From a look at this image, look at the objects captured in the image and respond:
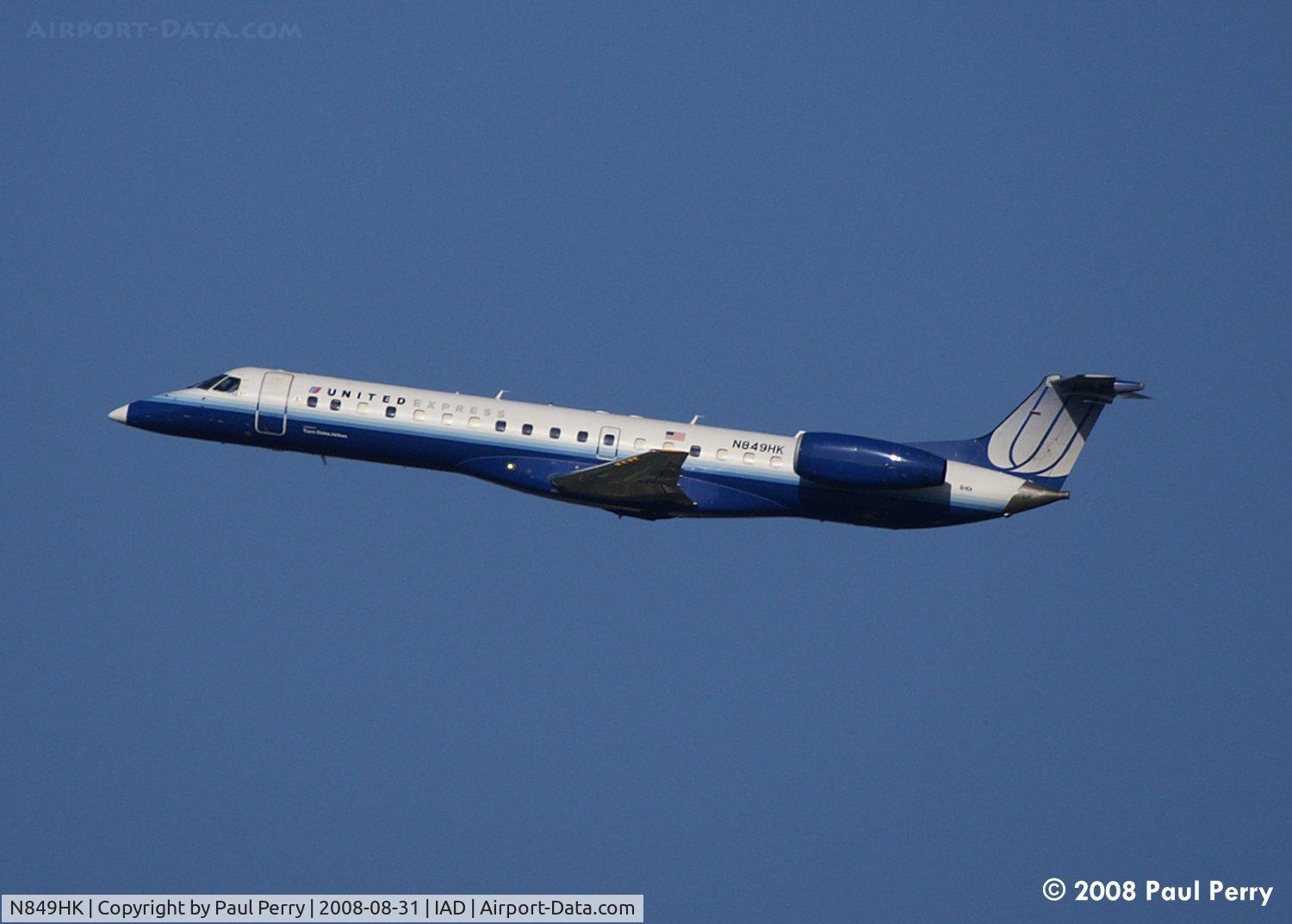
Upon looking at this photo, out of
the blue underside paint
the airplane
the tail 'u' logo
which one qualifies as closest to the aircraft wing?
the airplane

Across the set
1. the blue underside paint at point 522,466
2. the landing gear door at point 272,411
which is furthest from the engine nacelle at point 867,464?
the landing gear door at point 272,411

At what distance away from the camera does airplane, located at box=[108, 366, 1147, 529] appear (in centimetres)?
4272

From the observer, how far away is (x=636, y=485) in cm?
4288

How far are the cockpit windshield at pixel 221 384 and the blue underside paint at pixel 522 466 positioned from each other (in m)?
0.39

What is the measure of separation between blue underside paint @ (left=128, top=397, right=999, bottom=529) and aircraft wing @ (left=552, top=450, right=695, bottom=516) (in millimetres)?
540

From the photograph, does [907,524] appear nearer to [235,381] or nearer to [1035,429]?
[1035,429]

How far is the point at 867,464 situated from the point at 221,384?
1391cm

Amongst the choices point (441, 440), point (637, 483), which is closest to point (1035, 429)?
point (637, 483)

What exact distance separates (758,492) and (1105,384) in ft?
23.6

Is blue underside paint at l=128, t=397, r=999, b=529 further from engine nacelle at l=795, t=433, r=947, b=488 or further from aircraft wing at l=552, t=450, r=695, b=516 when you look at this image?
engine nacelle at l=795, t=433, r=947, b=488

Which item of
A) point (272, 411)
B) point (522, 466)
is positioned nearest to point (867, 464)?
point (522, 466)

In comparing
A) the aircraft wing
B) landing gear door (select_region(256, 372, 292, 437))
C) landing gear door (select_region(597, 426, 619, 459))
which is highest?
landing gear door (select_region(256, 372, 292, 437))

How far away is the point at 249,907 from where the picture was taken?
43.2 metres

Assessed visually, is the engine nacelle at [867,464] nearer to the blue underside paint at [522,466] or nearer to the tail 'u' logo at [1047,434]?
the blue underside paint at [522,466]
